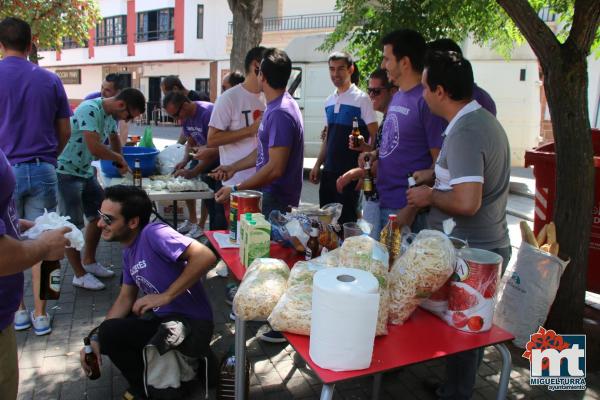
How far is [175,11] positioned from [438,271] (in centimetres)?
2778

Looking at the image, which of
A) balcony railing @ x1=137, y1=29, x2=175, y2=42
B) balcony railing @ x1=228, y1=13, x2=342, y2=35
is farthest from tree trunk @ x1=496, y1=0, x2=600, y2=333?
balcony railing @ x1=137, y1=29, x2=175, y2=42

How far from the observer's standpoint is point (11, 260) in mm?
1692

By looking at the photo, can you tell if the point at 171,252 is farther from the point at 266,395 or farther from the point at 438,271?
the point at 438,271

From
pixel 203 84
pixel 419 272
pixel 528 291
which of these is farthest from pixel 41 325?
pixel 203 84

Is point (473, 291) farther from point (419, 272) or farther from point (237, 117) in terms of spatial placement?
point (237, 117)

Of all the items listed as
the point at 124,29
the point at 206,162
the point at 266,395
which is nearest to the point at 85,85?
the point at 124,29

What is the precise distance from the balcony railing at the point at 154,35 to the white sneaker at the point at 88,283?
25098 millimetres

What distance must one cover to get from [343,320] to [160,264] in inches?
56.7

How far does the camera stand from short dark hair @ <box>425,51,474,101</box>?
2.23 meters

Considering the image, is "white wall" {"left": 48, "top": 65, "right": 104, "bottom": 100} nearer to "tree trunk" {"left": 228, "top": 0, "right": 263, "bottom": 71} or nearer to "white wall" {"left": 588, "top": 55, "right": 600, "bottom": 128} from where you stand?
"tree trunk" {"left": 228, "top": 0, "right": 263, "bottom": 71}

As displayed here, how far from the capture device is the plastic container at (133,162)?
15.1 feet

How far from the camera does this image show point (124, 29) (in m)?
29.8

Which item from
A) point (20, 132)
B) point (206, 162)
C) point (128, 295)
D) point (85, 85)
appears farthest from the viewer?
point (85, 85)

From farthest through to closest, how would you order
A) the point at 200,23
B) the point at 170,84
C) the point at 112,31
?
the point at 112,31 → the point at 200,23 → the point at 170,84
